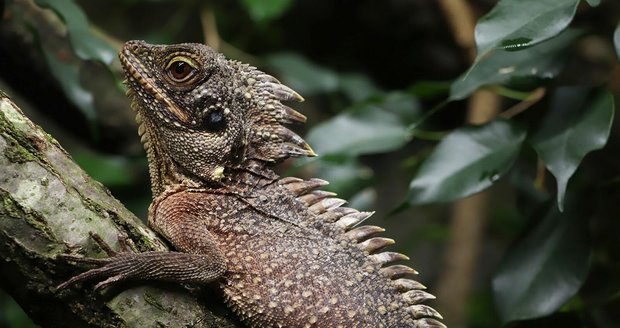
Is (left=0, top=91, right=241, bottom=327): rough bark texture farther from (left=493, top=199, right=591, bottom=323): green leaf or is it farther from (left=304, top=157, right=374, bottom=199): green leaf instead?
(left=304, top=157, right=374, bottom=199): green leaf

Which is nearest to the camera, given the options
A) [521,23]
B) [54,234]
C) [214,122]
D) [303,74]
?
[54,234]

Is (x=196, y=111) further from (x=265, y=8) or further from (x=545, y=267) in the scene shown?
(x=265, y=8)

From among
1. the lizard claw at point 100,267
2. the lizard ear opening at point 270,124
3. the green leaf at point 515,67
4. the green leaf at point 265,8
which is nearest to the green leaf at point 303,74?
the green leaf at point 265,8

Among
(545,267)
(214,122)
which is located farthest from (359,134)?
(545,267)

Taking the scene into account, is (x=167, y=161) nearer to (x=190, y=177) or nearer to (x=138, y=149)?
(x=190, y=177)

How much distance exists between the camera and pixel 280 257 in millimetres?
3086

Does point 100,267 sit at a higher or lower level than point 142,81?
lower

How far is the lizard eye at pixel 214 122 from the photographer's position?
3.31m

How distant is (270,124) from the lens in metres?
3.44

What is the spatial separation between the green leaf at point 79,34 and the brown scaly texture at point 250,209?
1.01 feet

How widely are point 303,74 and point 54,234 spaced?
12.3 ft

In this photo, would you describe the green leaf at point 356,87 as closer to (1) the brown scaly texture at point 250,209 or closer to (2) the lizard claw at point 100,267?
(1) the brown scaly texture at point 250,209

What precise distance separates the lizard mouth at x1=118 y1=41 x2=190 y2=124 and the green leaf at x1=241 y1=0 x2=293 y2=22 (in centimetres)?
218

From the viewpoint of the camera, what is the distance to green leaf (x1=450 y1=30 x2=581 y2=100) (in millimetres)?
3688
